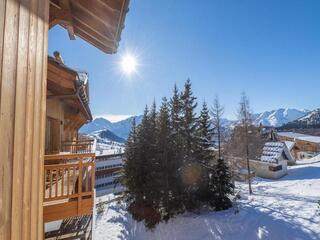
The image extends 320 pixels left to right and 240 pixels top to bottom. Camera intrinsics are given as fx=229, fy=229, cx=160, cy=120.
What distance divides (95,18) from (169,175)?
33.4ft

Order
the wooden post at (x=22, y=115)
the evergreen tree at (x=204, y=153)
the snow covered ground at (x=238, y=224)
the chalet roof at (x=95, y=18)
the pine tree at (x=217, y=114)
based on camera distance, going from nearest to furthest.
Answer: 1. the wooden post at (x=22, y=115)
2. the chalet roof at (x=95, y=18)
3. the snow covered ground at (x=238, y=224)
4. the evergreen tree at (x=204, y=153)
5. the pine tree at (x=217, y=114)

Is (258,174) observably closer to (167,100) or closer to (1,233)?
(167,100)

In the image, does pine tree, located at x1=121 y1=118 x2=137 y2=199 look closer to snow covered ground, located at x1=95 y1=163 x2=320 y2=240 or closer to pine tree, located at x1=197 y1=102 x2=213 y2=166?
snow covered ground, located at x1=95 y1=163 x2=320 y2=240

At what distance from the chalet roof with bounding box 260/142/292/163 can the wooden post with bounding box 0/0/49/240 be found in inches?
1043

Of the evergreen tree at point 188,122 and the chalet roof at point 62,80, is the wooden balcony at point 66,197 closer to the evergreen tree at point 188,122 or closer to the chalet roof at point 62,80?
the chalet roof at point 62,80

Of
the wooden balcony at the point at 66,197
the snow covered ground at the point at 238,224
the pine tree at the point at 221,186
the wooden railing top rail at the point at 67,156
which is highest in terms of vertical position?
the wooden railing top rail at the point at 67,156

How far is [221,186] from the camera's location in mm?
12445

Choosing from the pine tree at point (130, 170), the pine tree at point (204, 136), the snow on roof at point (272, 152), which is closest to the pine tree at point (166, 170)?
the pine tree at point (130, 170)

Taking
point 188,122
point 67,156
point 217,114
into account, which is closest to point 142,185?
point 188,122

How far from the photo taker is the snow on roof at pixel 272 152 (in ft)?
81.4

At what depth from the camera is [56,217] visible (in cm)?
388

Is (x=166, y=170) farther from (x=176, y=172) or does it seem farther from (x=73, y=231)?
(x=73, y=231)

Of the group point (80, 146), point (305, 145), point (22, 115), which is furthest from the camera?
point (305, 145)

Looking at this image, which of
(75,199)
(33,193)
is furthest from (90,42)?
(33,193)
